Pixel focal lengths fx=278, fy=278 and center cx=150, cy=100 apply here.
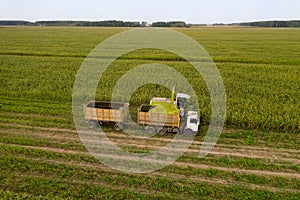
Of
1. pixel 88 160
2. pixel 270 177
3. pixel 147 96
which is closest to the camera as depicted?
pixel 270 177

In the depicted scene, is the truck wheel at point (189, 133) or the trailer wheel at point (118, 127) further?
the trailer wheel at point (118, 127)

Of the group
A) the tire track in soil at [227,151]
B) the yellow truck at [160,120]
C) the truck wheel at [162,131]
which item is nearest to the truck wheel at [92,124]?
the tire track in soil at [227,151]

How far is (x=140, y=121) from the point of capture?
1543cm

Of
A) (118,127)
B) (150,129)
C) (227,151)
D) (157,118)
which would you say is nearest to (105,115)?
(118,127)

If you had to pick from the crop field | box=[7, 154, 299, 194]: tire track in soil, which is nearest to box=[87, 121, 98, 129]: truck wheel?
the crop field

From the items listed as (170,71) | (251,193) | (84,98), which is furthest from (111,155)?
(170,71)

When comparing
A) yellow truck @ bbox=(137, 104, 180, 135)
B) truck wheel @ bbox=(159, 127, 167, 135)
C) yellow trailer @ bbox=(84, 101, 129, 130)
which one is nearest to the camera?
yellow truck @ bbox=(137, 104, 180, 135)

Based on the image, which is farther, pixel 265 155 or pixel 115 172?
pixel 265 155

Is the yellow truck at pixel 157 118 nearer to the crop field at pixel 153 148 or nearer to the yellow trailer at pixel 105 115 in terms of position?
the yellow trailer at pixel 105 115

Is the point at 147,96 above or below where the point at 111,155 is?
above

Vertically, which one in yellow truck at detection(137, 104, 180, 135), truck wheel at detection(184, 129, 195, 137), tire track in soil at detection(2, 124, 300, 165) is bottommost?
tire track in soil at detection(2, 124, 300, 165)

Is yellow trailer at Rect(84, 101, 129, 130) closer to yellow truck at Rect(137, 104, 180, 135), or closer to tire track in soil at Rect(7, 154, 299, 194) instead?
yellow truck at Rect(137, 104, 180, 135)

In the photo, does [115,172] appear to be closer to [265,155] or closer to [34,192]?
[34,192]

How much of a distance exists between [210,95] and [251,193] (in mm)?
11563
